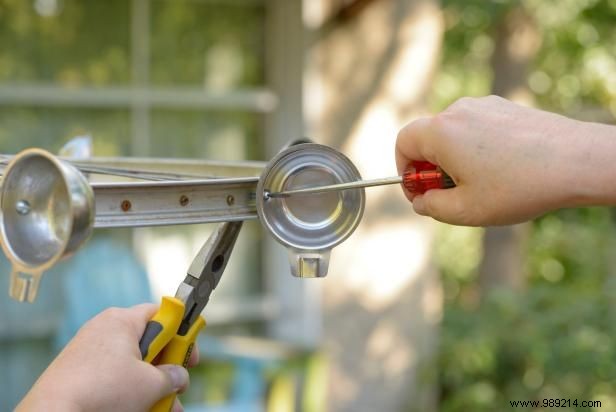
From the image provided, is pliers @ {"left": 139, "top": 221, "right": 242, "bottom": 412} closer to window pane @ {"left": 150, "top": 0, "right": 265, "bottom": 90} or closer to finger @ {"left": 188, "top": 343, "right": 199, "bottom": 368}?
finger @ {"left": 188, "top": 343, "right": 199, "bottom": 368}

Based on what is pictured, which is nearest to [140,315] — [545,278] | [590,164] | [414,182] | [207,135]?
[414,182]

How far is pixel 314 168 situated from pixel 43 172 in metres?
0.23

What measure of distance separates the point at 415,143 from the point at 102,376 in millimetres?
315

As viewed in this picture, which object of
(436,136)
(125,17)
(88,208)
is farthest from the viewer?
(125,17)

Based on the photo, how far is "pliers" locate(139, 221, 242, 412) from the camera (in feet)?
2.92

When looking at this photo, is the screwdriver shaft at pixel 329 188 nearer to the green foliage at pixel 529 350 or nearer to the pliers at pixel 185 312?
the pliers at pixel 185 312

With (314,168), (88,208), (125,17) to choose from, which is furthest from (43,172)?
(125,17)

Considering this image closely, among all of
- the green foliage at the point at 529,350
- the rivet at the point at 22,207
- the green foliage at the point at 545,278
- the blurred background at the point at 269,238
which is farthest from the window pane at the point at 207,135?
the rivet at the point at 22,207

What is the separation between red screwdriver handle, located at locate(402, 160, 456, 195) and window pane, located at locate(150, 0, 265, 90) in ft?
11.3

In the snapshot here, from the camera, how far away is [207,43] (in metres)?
4.42

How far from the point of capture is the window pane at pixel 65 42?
3.91 meters

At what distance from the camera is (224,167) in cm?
105

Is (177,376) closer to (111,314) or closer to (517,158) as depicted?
(111,314)

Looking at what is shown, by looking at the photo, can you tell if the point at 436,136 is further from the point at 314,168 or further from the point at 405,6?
the point at 405,6
